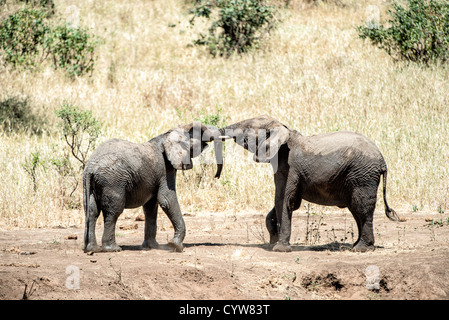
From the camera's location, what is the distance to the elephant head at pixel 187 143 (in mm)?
7262

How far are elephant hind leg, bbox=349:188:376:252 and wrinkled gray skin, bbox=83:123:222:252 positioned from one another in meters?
1.81

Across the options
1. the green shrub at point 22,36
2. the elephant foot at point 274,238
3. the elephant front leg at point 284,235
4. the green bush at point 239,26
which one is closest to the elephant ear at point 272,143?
the elephant front leg at point 284,235

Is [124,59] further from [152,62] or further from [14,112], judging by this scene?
[14,112]

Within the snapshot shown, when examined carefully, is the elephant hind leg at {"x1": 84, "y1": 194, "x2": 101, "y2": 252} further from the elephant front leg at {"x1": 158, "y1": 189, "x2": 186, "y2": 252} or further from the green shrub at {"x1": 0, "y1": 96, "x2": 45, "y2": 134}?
the green shrub at {"x1": 0, "y1": 96, "x2": 45, "y2": 134}

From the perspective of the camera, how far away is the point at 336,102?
15.0 metres

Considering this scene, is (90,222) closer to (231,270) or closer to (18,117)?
(231,270)

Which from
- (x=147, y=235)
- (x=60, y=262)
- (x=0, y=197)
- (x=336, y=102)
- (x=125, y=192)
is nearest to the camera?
(x=60, y=262)

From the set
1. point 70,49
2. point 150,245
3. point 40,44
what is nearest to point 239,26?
point 70,49

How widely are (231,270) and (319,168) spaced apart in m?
1.80

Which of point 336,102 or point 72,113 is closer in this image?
point 72,113
